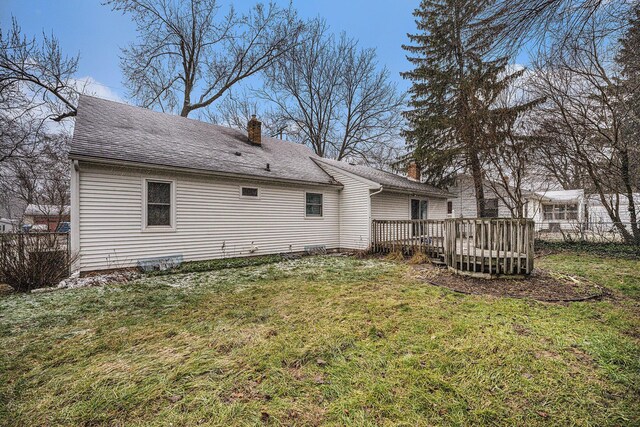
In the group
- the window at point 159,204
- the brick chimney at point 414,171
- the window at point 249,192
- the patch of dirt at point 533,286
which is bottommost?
the patch of dirt at point 533,286

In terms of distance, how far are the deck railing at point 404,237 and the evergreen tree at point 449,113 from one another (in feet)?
15.3

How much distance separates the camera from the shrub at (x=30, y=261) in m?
5.86

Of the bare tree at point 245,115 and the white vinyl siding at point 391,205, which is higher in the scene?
the bare tree at point 245,115

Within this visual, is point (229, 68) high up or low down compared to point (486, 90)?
up

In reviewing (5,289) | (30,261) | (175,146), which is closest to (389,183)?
(175,146)

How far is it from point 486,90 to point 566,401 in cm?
1217

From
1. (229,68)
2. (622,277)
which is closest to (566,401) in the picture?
(622,277)

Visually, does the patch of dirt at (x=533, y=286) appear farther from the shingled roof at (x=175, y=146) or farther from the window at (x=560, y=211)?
the window at (x=560, y=211)

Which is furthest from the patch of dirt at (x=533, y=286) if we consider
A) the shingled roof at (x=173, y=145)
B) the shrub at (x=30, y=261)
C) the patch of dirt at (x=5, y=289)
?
the patch of dirt at (x=5, y=289)

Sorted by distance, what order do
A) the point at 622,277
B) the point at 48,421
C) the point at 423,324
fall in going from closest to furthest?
the point at 48,421
the point at 423,324
the point at 622,277

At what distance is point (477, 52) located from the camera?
11.3 feet

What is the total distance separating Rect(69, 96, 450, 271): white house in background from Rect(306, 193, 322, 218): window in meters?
0.04

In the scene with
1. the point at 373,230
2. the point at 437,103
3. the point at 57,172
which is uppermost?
the point at 437,103

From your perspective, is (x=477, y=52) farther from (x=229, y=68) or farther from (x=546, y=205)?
(x=546, y=205)
